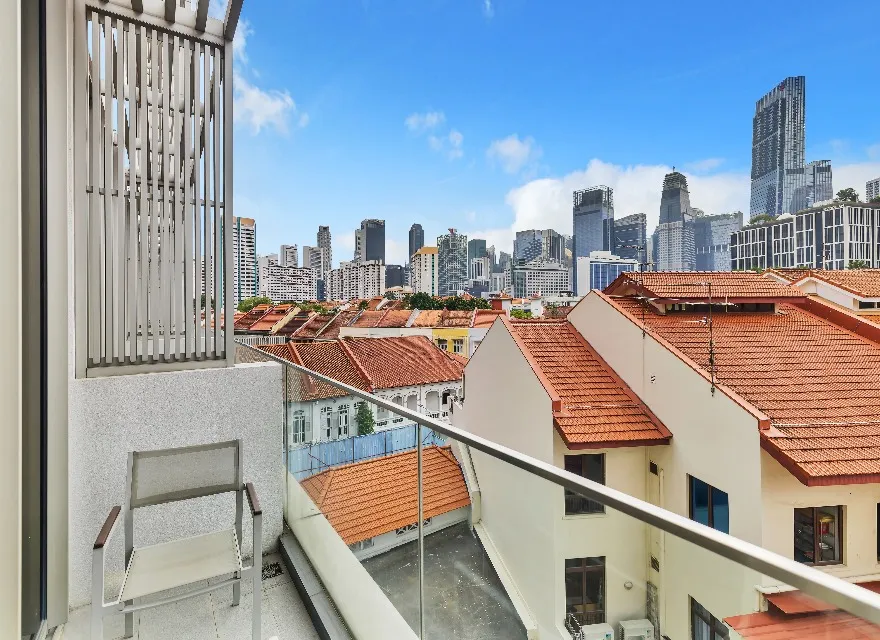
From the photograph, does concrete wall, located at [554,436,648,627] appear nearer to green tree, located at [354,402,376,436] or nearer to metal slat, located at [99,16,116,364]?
green tree, located at [354,402,376,436]

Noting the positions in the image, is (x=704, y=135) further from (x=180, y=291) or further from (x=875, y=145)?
(x=180, y=291)

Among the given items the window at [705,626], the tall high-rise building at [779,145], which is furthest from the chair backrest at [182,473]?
the tall high-rise building at [779,145]

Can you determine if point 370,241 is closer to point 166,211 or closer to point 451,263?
point 451,263

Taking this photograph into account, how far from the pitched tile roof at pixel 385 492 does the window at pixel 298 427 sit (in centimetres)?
27

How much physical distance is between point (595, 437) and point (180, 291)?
9.06 m

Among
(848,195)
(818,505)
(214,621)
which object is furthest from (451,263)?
(214,621)

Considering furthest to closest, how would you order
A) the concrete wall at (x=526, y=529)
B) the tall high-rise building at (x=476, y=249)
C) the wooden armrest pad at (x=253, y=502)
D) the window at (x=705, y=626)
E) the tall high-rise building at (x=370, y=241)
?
the tall high-rise building at (x=370, y=241)
the tall high-rise building at (x=476, y=249)
the wooden armrest pad at (x=253, y=502)
the concrete wall at (x=526, y=529)
the window at (x=705, y=626)

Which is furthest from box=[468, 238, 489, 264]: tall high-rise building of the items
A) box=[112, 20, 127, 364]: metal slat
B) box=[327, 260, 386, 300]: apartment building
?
box=[112, 20, 127, 364]: metal slat

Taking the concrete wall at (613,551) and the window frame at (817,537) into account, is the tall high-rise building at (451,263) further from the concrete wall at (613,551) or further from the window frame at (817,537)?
the concrete wall at (613,551)

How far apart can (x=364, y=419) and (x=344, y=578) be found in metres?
0.57

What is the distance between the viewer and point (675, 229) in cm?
3719

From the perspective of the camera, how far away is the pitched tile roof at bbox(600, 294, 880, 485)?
784 cm

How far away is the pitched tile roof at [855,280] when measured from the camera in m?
16.8

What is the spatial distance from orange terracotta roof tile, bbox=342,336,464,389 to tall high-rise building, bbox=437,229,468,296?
32.1m
